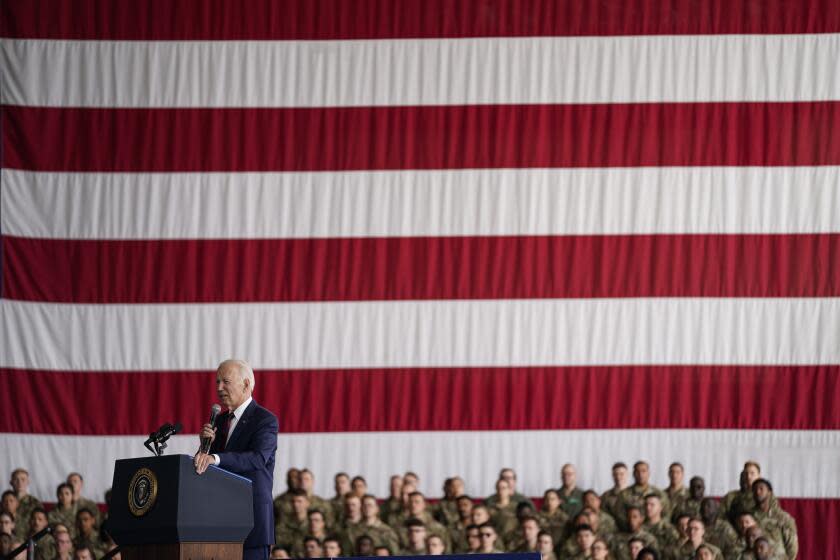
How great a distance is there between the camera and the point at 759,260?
1108 cm

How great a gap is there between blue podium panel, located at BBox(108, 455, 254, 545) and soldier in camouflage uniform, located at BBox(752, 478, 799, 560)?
678cm

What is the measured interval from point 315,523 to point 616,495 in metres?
2.53

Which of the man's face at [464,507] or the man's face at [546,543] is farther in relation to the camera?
the man's face at [464,507]

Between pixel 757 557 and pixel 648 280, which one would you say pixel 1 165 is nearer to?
pixel 648 280

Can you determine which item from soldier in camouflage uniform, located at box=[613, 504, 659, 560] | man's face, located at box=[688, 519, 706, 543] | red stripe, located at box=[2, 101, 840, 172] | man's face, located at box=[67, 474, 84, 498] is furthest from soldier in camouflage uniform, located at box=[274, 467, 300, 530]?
man's face, located at box=[688, 519, 706, 543]

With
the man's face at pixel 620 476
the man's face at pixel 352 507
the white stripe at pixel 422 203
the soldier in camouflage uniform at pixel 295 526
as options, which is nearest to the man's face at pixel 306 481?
the soldier in camouflage uniform at pixel 295 526

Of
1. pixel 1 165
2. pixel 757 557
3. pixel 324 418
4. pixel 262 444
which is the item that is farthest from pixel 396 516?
pixel 262 444

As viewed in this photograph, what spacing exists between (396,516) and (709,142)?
4417 mm

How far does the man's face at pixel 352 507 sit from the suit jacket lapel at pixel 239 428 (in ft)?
18.9

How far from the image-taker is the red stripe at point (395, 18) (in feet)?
37.2

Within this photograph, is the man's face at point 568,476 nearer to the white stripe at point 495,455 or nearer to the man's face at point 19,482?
the white stripe at point 495,455

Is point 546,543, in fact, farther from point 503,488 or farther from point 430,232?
point 430,232

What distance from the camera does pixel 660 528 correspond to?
32.1 ft

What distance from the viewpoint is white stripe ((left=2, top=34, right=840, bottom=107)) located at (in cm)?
1125
